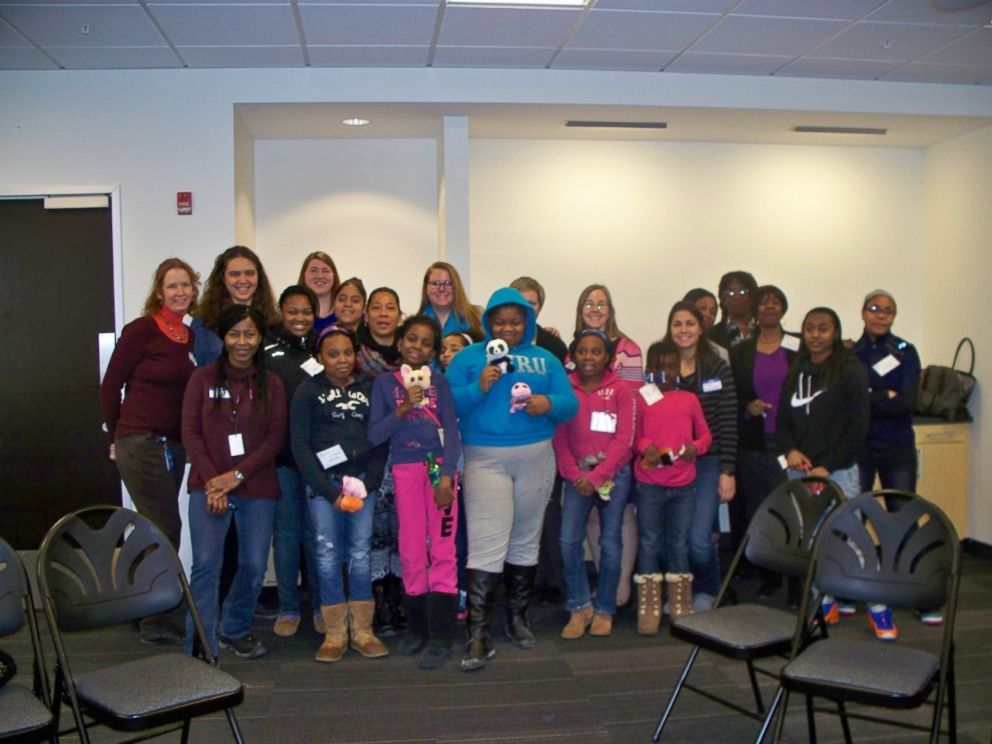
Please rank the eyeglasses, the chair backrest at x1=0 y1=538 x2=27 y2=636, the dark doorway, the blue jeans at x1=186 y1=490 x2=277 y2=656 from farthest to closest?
the dark doorway, the eyeglasses, the blue jeans at x1=186 y1=490 x2=277 y2=656, the chair backrest at x1=0 y1=538 x2=27 y2=636

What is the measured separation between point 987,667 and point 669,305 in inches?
131

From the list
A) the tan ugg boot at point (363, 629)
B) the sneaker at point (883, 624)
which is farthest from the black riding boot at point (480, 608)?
the sneaker at point (883, 624)

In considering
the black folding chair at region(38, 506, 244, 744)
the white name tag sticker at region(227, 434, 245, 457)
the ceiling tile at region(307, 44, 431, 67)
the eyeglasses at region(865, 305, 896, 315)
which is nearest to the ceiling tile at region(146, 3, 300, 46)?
the ceiling tile at region(307, 44, 431, 67)

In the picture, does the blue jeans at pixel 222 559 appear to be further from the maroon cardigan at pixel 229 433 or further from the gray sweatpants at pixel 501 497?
the gray sweatpants at pixel 501 497

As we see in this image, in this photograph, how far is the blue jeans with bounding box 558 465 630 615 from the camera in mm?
4035

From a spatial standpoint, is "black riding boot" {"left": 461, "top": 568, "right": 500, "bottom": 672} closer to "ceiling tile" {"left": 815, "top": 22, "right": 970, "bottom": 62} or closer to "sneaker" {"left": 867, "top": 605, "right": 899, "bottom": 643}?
"sneaker" {"left": 867, "top": 605, "right": 899, "bottom": 643}

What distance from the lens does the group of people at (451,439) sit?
3.66 m

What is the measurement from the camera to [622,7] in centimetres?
423

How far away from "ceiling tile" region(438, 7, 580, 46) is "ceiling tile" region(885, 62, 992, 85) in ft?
7.32

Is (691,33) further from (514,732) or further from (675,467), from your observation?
(514,732)

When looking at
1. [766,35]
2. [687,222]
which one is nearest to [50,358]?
[687,222]

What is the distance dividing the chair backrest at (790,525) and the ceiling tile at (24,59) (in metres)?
4.39

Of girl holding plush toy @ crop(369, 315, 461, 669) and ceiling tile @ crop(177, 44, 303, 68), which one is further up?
ceiling tile @ crop(177, 44, 303, 68)

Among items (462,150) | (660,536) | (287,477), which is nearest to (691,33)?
(462,150)
